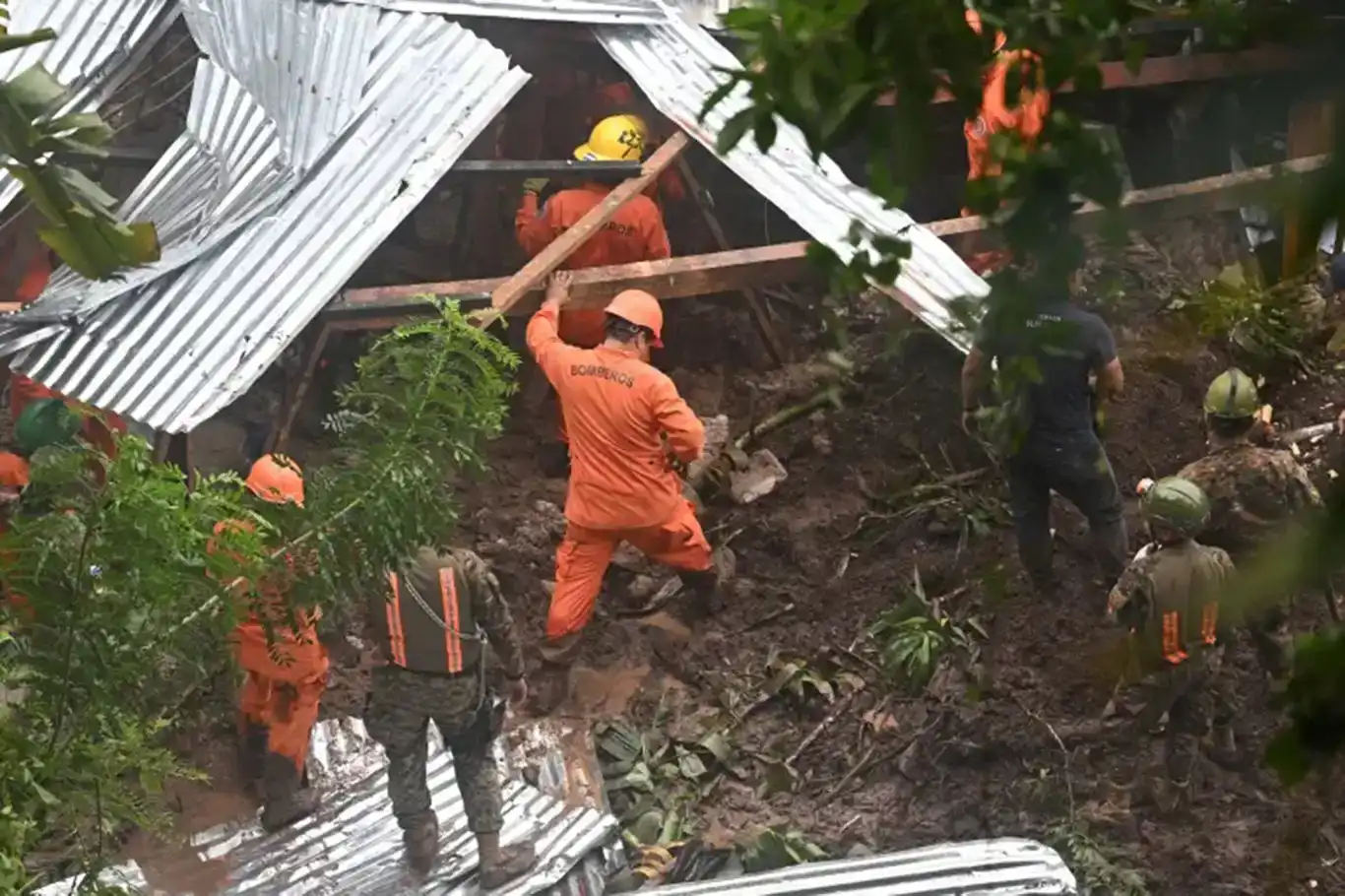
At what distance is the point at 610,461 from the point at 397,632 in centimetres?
147

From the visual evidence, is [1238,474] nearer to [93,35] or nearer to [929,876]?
[929,876]

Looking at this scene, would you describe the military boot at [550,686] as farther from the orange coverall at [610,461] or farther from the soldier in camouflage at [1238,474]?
the soldier in camouflage at [1238,474]

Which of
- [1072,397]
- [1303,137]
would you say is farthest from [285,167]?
[1303,137]

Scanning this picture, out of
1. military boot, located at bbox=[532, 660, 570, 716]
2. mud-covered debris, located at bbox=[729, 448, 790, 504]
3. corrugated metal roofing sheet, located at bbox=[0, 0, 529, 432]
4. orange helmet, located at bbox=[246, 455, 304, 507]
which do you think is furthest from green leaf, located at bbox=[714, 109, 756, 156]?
mud-covered debris, located at bbox=[729, 448, 790, 504]

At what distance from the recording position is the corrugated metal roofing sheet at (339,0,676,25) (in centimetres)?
782

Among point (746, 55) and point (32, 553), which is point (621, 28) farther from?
point (746, 55)

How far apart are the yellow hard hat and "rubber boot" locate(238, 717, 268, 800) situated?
3.23 meters

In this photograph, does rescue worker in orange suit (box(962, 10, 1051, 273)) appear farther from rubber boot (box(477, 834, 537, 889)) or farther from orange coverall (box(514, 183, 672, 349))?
orange coverall (box(514, 183, 672, 349))

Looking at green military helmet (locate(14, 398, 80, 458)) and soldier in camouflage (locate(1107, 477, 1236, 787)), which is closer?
soldier in camouflage (locate(1107, 477, 1236, 787))

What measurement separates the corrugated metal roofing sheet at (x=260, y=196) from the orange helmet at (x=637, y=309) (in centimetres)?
103

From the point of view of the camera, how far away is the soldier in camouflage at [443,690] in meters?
5.53

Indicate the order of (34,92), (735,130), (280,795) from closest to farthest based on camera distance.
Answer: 1. (735,130)
2. (34,92)
3. (280,795)

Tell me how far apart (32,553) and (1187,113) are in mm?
3182

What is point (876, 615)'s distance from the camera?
24.0ft
